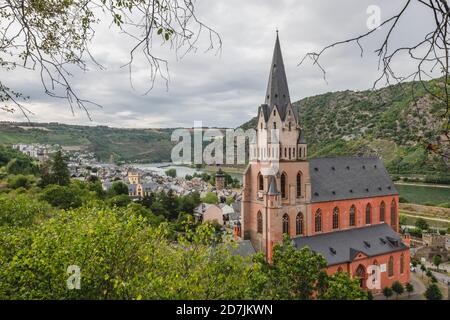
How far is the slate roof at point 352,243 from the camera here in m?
24.2

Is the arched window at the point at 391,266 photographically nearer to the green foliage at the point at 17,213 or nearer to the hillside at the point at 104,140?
the green foliage at the point at 17,213

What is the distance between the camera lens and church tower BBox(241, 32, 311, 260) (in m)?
24.7

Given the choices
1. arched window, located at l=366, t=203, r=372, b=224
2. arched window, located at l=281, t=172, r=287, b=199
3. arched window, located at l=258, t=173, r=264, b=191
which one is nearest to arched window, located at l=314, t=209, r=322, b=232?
arched window, located at l=281, t=172, r=287, b=199

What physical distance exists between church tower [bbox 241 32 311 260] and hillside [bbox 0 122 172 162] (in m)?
82.2

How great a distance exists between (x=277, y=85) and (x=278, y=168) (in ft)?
20.9

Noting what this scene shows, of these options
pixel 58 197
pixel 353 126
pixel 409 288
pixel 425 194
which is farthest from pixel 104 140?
pixel 409 288

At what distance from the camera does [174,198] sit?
48188 mm

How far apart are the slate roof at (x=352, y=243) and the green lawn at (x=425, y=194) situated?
40.4 meters

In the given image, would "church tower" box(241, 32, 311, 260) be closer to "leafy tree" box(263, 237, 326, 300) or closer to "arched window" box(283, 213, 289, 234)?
"arched window" box(283, 213, 289, 234)

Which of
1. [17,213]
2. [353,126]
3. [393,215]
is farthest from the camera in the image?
[353,126]

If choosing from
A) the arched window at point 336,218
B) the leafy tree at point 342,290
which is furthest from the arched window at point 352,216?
the leafy tree at point 342,290

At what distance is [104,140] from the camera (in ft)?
442

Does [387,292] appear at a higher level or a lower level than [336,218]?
lower

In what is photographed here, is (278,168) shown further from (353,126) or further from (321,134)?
(353,126)
